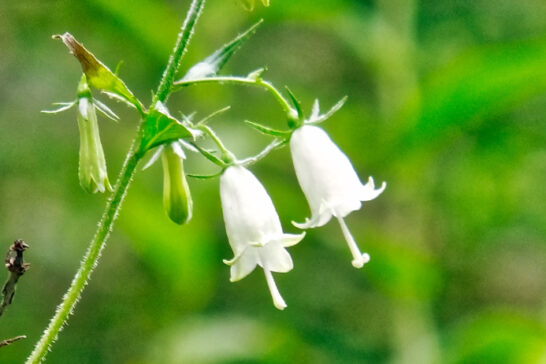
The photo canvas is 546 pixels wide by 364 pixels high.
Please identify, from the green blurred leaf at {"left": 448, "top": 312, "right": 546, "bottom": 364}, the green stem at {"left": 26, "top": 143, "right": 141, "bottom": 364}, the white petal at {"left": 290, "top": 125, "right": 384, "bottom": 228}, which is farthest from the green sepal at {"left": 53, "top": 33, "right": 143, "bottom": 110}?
the green blurred leaf at {"left": 448, "top": 312, "right": 546, "bottom": 364}

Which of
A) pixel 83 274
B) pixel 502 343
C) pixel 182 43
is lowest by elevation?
pixel 83 274

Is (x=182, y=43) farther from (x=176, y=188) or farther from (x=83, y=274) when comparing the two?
(x=83, y=274)

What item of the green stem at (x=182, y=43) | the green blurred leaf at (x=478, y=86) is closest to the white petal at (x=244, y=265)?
the green stem at (x=182, y=43)

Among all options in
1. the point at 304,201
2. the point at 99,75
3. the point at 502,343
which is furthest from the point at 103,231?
the point at 304,201

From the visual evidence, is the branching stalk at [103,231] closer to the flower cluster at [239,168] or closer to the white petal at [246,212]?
the flower cluster at [239,168]

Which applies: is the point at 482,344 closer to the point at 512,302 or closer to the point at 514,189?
the point at 514,189

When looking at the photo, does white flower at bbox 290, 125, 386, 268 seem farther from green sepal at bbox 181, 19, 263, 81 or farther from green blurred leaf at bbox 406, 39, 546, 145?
green blurred leaf at bbox 406, 39, 546, 145
